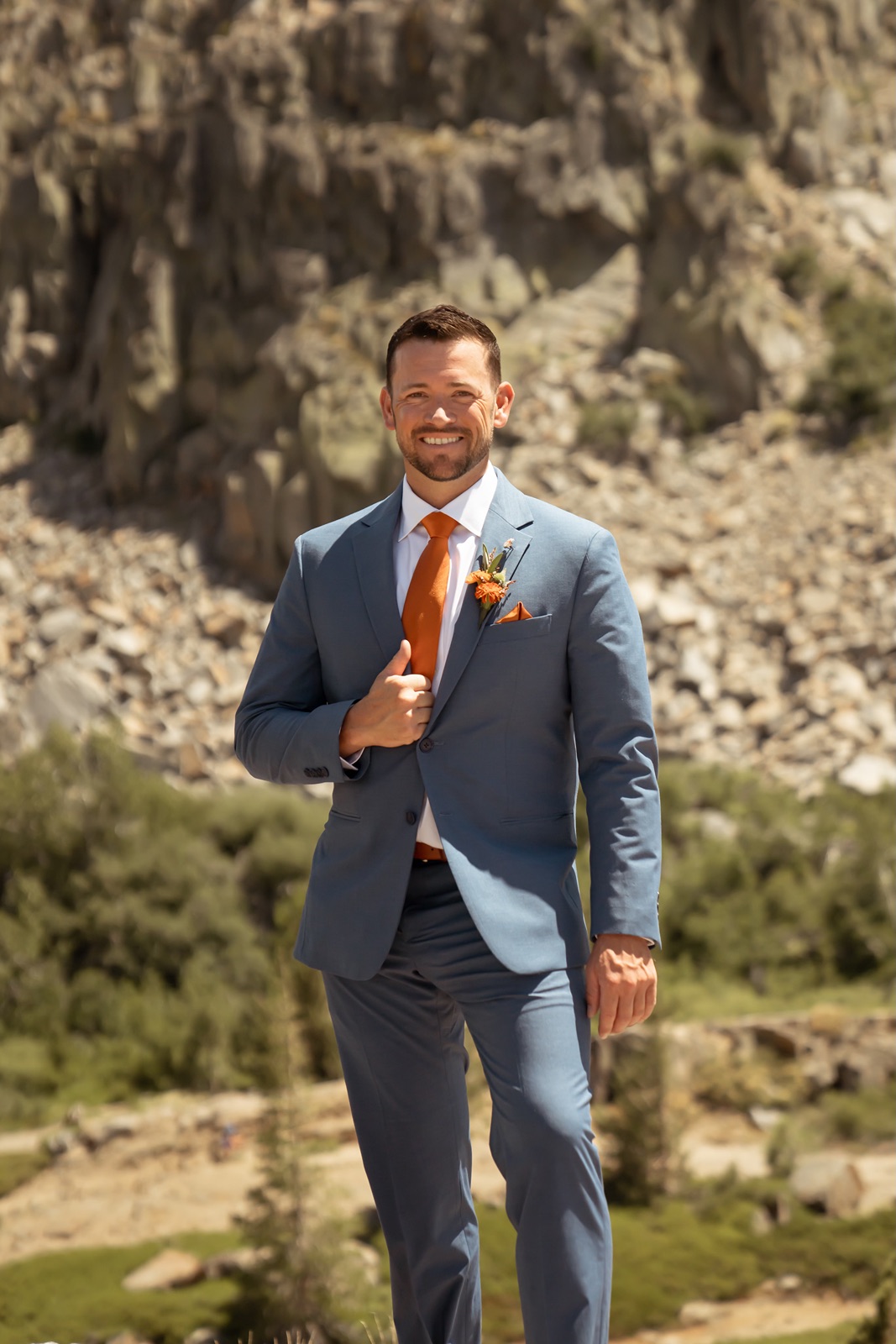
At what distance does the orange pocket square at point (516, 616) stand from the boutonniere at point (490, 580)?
0.09ft

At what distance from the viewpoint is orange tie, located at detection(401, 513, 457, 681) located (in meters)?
2.42

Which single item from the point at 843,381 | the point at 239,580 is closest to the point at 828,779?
the point at 843,381

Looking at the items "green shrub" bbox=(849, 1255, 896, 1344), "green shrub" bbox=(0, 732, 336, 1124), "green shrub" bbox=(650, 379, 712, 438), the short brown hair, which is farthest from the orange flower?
"green shrub" bbox=(650, 379, 712, 438)

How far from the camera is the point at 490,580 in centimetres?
242

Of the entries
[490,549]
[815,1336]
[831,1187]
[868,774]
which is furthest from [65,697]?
[490,549]

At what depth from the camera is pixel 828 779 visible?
1402 centimetres

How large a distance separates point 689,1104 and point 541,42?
60.4 ft

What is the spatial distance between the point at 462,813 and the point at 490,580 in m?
0.44

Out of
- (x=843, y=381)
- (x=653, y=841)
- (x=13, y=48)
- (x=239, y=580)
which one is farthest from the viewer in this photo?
(x=13, y=48)

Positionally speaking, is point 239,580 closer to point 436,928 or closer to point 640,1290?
point 640,1290

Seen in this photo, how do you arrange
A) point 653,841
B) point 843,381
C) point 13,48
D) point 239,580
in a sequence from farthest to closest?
point 13,48 → point 239,580 → point 843,381 → point 653,841

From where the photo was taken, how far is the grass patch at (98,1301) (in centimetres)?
698

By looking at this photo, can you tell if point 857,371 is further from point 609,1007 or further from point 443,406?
point 609,1007

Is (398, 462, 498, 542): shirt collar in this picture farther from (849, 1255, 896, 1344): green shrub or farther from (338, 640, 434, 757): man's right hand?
(849, 1255, 896, 1344): green shrub
